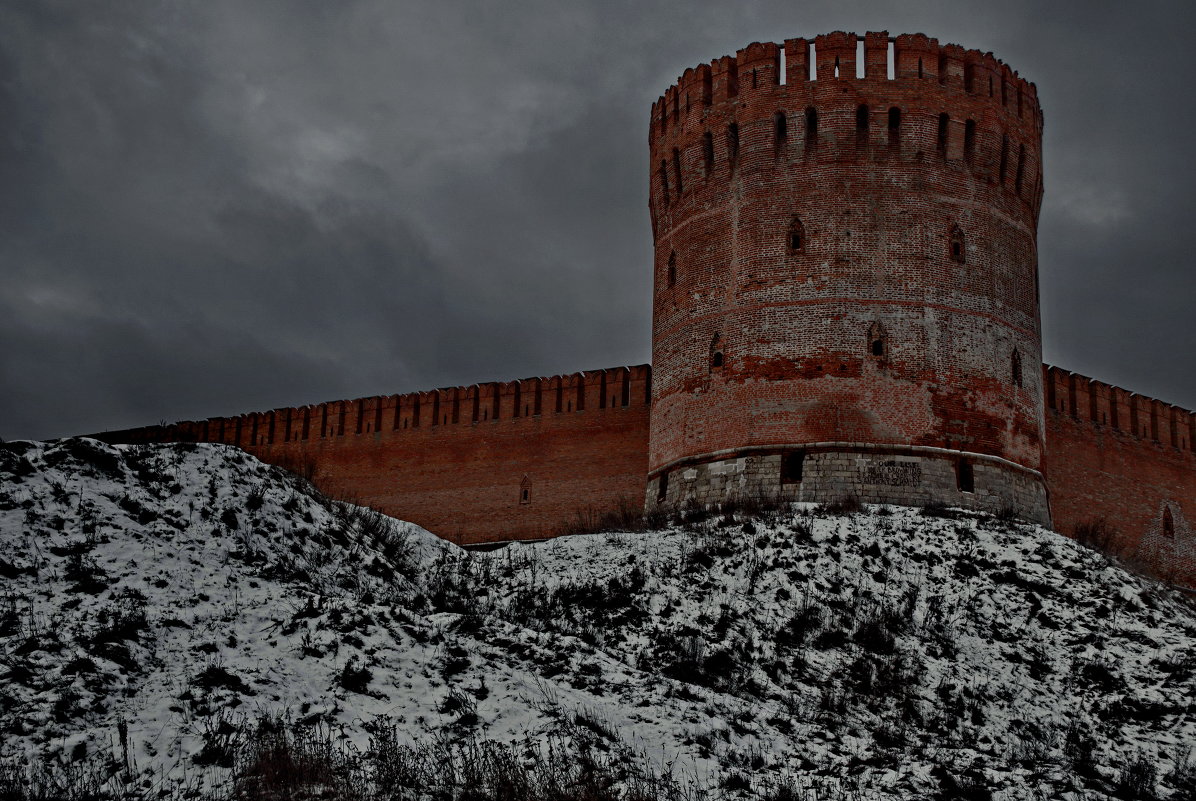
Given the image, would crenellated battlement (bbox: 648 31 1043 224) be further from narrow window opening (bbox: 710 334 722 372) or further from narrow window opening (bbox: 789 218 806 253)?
narrow window opening (bbox: 710 334 722 372)

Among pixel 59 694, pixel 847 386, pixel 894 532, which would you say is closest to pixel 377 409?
pixel 847 386

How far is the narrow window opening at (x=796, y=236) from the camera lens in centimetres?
1891

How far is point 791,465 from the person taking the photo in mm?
18125

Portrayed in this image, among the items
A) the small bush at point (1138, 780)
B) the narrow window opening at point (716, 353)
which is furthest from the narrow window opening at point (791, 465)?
the small bush at point (1138, 780)

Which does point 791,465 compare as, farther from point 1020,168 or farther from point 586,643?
point 586,643

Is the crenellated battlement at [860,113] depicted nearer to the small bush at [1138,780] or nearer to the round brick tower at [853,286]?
the round brick tower at [853,286]

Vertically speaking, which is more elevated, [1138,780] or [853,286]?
[853,286]

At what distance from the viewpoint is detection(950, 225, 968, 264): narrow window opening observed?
19.0 m

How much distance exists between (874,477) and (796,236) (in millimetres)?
3829

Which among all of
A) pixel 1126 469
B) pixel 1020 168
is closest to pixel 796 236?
pixel 1020 168

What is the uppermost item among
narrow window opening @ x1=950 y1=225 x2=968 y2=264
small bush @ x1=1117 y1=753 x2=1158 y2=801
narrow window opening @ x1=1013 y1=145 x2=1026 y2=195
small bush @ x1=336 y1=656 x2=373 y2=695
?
narrow window opening @ x1=1013 y1=145 x2=1026 y2=195

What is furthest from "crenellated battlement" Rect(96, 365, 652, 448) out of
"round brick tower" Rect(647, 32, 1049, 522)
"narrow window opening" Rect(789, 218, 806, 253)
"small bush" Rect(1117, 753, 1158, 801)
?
"small bush" Rect(1117, 753, 1158, 801)

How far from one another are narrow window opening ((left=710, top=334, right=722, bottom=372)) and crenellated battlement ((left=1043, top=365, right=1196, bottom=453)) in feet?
24.4

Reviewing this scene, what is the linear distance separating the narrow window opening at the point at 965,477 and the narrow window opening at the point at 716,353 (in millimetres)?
3737
